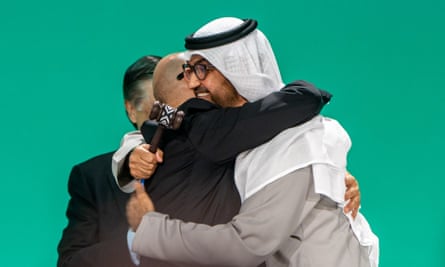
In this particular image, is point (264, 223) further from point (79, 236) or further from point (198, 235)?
point (79, 236)

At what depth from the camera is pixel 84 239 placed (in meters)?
1.73

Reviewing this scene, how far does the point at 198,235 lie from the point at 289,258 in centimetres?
20

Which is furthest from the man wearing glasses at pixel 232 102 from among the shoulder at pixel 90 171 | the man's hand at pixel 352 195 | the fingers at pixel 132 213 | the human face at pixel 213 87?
the shoulder at pixel 90 171

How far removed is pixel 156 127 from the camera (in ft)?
4.85

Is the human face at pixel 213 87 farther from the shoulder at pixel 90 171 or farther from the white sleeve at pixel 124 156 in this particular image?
the shoulder at pixel 90 171

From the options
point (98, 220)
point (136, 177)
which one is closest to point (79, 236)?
point (98, 220)

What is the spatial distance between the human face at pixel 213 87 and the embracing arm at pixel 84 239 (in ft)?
1.12

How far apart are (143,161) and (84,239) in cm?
34

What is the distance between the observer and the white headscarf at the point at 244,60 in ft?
4.72

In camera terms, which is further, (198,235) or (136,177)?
(136,177)

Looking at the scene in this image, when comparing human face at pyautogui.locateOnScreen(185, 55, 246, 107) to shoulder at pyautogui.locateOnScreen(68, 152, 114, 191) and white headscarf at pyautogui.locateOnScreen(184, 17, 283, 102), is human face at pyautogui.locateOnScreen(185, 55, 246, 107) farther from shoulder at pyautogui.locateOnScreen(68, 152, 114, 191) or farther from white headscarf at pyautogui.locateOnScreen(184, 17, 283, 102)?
shoulder at pyautogui.locateOnScreen(68, 152, 114, 191)

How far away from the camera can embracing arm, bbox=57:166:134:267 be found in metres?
1.59

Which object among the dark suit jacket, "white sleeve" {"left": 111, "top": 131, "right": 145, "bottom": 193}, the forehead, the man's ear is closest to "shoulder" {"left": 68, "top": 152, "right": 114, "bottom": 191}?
the dark suit jacket

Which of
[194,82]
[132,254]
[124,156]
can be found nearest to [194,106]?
[194,82]
